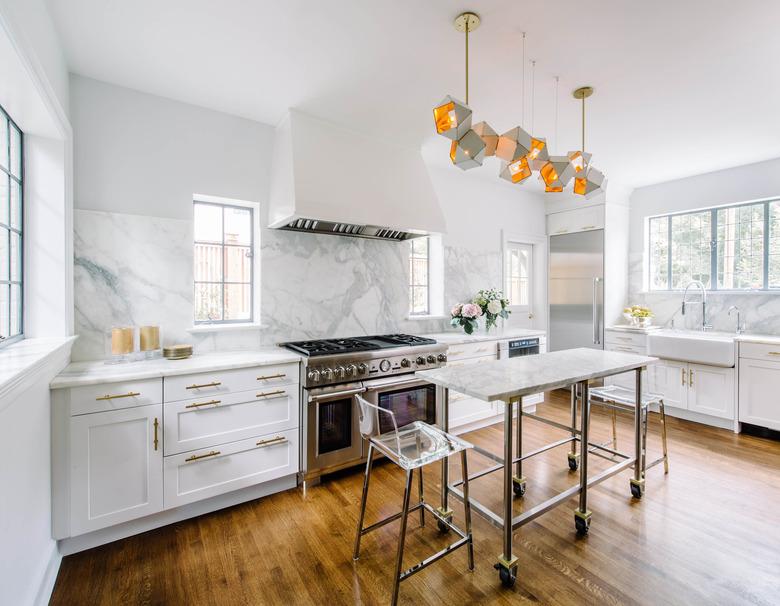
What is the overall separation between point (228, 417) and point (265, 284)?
3.63ft

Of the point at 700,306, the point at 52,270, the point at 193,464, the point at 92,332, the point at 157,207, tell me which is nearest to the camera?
the point at 52,270

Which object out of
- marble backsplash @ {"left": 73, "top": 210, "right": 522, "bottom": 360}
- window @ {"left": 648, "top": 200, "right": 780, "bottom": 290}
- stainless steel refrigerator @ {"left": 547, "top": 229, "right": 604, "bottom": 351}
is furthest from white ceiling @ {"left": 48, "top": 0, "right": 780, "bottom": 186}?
stainless steel refrigerator @ {"left": 547, "top": 229, "right": 604, "bottom": 351}

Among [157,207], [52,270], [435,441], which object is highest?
[157,207]

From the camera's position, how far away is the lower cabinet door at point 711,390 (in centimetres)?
380

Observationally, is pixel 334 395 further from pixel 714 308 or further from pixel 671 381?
pixel 714 308

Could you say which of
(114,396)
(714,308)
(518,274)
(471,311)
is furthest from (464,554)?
(714,308)

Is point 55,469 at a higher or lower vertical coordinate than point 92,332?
lower

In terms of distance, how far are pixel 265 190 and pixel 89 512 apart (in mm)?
2374

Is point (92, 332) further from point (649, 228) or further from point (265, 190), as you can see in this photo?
point (649, 228)

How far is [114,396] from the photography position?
2.07m

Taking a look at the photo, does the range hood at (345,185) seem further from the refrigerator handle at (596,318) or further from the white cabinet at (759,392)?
the white cabinet at (759,392)

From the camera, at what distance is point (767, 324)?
A: 4023mm

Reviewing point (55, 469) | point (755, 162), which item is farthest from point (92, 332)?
point (755, 162)

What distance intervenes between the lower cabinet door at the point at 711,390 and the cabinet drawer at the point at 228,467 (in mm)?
4088
